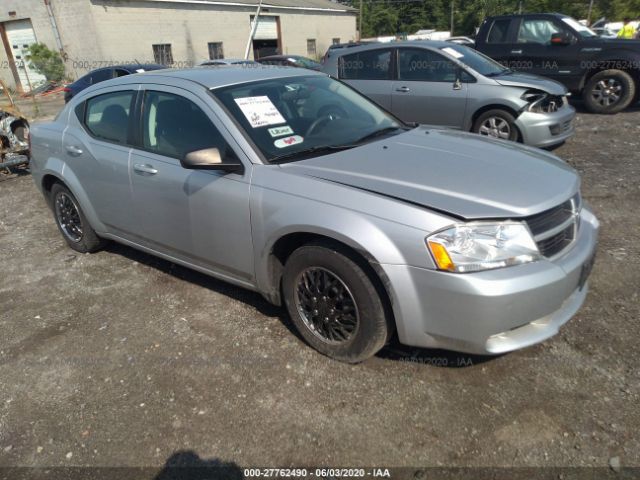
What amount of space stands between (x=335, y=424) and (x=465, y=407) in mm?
691

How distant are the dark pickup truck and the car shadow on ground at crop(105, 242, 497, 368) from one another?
28.4 ft

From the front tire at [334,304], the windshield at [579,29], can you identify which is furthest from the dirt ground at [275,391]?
the windshield at [579,29]

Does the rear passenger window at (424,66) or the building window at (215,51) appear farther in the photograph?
the building window at (215,51)

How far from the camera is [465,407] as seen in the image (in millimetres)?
2559

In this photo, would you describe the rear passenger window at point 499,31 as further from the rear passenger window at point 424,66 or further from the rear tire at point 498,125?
the rear tire at point 498,125

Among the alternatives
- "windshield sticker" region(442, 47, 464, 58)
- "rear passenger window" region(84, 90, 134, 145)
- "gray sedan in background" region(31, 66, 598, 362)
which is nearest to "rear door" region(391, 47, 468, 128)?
"windshield sticker" region(442, 47, 464, 58)

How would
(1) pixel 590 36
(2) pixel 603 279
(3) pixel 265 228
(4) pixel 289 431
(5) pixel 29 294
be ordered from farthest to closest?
(1) pixel 590 36, (5) pixel 29 294, (2) pixel 603 279, (3) pixel 265 228, (4) pixel 289 431

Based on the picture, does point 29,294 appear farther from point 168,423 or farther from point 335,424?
point 335,424

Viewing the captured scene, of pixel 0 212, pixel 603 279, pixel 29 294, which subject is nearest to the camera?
pixel 603 279

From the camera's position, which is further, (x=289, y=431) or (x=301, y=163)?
(x=301, y=163)

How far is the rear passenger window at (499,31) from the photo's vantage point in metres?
10.1

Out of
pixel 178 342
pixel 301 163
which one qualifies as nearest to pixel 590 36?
pixel 301 163

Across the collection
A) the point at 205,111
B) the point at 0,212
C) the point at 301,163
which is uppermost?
the point at 205,111

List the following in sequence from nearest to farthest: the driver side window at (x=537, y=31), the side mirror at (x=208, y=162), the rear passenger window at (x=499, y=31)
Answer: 1. the side mirror at (x=208, y=162)
2. the driver side window at (x=537, y=31)
3. the rear passenger window at (x=499, y=31)
